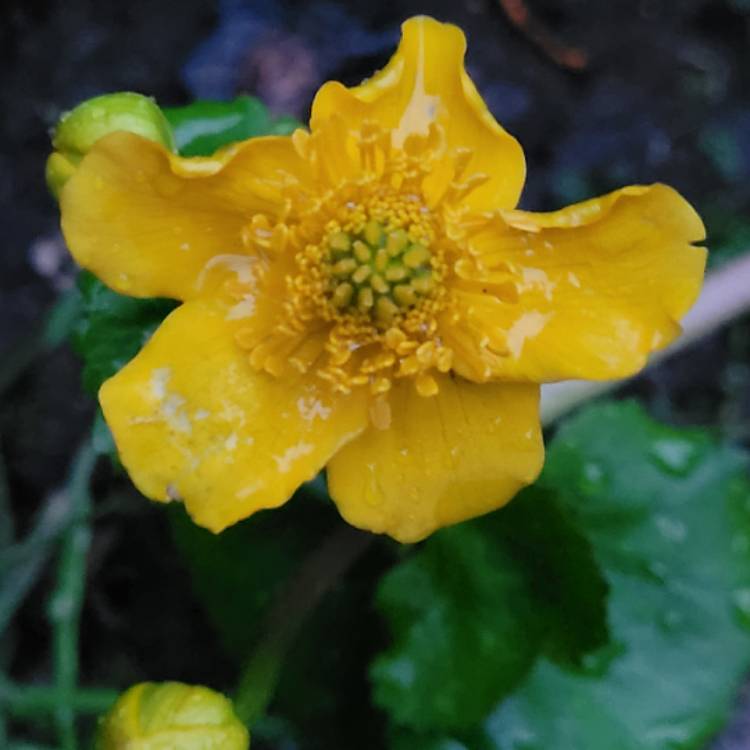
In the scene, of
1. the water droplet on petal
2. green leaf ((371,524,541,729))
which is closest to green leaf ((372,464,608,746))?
green leaf ((371,524,541,729))

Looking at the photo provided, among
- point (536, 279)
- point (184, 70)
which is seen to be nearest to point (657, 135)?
point (184, 70)

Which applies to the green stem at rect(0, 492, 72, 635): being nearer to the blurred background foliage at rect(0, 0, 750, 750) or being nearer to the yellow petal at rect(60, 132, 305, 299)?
the blurred background foliage at rect(0, 0, 750, 750)

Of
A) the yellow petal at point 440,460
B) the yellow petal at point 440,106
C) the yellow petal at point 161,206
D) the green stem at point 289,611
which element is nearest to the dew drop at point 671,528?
the green stem at point 289,611

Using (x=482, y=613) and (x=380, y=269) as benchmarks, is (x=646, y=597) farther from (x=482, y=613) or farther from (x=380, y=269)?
(x=380, y=269)

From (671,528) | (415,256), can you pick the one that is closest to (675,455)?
(671,528)

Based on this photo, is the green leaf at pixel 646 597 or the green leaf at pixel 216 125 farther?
the green leaf at pixel 646 597

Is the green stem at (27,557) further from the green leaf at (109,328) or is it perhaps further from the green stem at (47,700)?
the green leaf at (109,328)
